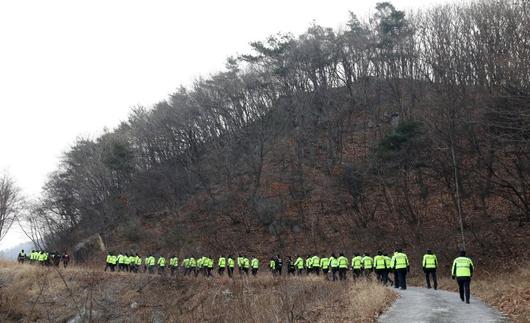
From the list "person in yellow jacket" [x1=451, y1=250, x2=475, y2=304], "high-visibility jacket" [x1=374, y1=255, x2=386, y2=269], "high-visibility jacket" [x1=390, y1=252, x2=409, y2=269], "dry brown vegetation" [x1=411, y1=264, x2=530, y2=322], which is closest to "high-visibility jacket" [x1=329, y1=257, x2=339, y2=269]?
"high-visibility jacket" [x1=374, y1=255, x2=386, y2=269]

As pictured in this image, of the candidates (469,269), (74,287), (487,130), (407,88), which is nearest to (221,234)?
(74,287)

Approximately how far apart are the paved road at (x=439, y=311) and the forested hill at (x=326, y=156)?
12.8 meters

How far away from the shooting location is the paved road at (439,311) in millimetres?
12844

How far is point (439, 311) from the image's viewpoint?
1409 cm

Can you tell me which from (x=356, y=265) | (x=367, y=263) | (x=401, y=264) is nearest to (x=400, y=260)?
(x=401, y=264)

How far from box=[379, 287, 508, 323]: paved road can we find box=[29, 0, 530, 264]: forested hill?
505 inches

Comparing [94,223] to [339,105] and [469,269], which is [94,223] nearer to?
[339,105]

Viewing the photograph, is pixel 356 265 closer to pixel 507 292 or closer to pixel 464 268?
pixel 507 292

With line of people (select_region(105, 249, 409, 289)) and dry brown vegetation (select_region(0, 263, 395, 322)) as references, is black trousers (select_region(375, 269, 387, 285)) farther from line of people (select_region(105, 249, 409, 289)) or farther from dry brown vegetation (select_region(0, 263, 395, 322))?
dry brown vegetation (select_region(0, 263, 395, 322))

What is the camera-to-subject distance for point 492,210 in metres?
33.9

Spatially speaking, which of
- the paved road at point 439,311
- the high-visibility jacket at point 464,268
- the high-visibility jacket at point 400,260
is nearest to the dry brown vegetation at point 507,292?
the paved road at point 439,311

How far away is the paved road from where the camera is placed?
12.8 m

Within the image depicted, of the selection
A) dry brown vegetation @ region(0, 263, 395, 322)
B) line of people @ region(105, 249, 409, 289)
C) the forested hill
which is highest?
the forested hill

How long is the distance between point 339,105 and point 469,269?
38.5 m
